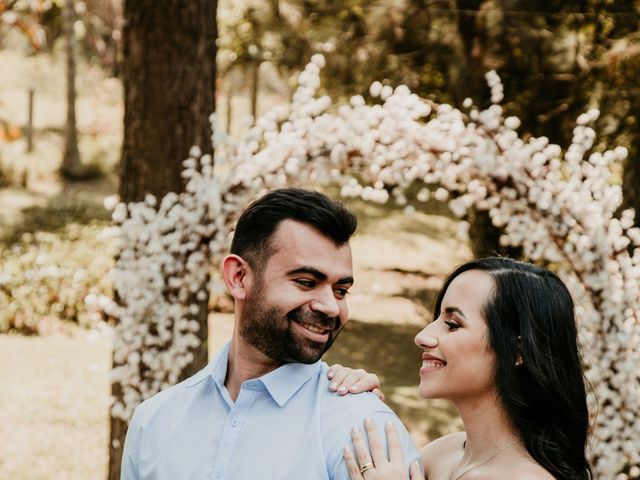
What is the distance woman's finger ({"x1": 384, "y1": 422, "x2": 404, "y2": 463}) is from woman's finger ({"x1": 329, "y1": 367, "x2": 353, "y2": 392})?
7.7 inches

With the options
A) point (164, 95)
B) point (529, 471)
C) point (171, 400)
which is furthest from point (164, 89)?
point (529, 471)

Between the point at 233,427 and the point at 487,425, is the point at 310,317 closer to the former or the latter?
the point at 233,427

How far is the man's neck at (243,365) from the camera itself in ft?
7.89

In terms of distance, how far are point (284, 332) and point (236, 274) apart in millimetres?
292

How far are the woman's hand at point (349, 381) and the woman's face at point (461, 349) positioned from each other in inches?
9.8

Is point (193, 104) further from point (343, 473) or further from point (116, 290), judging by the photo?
point (343, 473)

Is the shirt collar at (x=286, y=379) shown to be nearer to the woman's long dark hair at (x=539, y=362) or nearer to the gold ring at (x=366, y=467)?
the gold ring at (x=366, y=467)

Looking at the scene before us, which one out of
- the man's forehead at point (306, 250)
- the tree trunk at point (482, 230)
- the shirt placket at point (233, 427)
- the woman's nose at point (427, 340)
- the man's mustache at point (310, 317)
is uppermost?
the man's forehead at point (306, 250)

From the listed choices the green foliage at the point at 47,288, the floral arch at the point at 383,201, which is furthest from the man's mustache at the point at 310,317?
the green foliage at the point at 47,288

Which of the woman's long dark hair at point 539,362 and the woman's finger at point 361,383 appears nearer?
the woman's finger at point 361,383

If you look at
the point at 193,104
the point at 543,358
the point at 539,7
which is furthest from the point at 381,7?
the point at 543,358

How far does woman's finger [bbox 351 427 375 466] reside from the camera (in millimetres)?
2131

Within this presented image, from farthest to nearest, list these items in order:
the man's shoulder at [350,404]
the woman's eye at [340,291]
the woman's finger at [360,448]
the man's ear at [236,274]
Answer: the man's ear at [236,274], the woman's eye at [340,291], the man's shoulder at [350,404], the woman's finger at [360,448]

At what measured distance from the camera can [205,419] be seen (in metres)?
2.40
